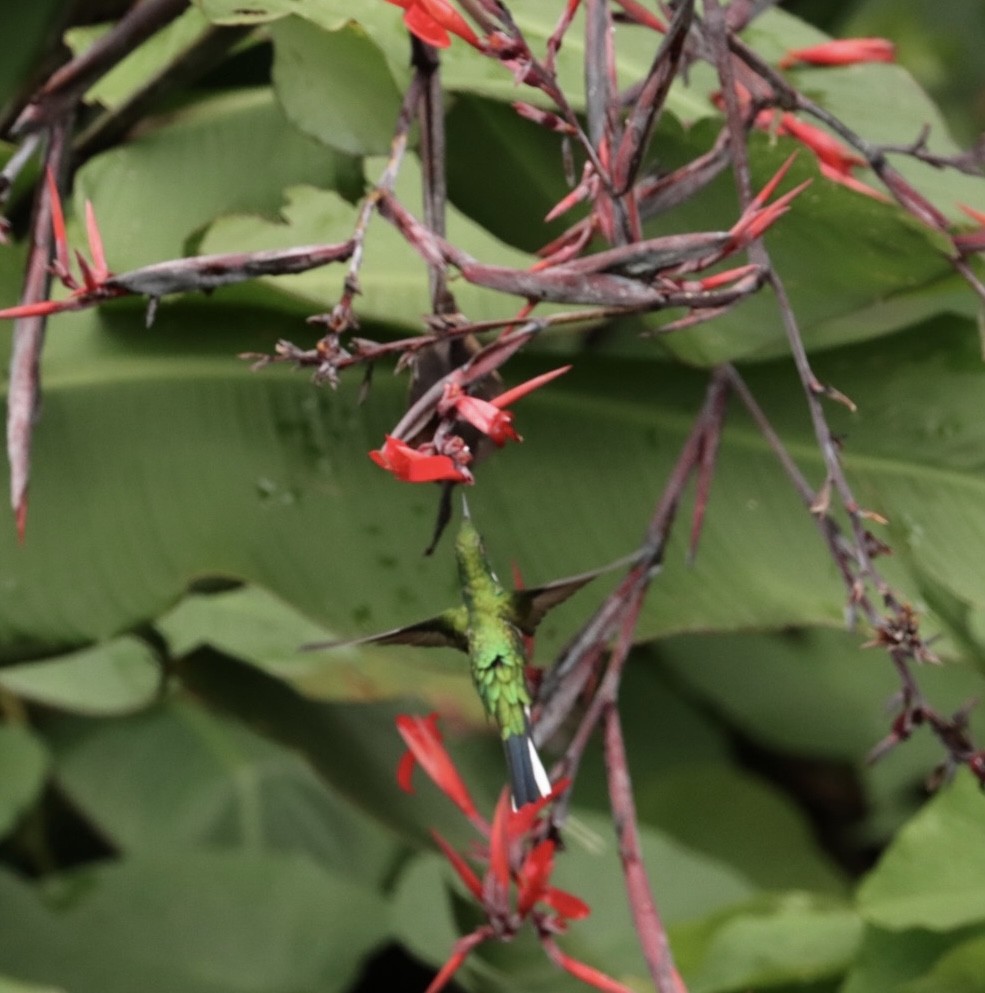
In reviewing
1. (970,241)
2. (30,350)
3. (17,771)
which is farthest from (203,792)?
(970,241)

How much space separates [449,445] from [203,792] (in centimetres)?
115

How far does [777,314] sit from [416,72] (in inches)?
8.5

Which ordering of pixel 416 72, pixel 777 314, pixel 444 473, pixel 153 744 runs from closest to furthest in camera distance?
1. pixel 444 473
2. pixel 416 72
3. pixel 777 314
4. pixel 153 744

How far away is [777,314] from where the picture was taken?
65 cm

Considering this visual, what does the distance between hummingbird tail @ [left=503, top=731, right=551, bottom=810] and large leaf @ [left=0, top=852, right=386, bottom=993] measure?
0.82 m

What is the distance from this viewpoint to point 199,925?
4.08 feet

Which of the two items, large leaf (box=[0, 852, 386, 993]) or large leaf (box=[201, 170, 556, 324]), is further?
large leaf (box=[0, 852, 386, 993])

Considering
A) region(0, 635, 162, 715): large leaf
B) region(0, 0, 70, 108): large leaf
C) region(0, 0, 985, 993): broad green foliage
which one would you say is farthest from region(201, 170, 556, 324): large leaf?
region(0, 635, 162, 715): large leaf

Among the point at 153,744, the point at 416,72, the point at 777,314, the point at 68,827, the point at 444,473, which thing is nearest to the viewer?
the point at 444,473

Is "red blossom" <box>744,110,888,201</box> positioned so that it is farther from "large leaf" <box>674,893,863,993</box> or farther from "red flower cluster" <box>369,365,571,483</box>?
"large leaf" <box>674,893,863,993</box>

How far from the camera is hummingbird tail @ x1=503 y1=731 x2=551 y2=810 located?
1.49 feet

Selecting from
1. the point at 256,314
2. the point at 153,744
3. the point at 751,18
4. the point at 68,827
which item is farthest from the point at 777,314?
the point at 68,827

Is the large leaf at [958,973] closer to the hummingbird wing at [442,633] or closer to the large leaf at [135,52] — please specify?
the hummingbird wing at [442,633]

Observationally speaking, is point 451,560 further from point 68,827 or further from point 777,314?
point 68,827
